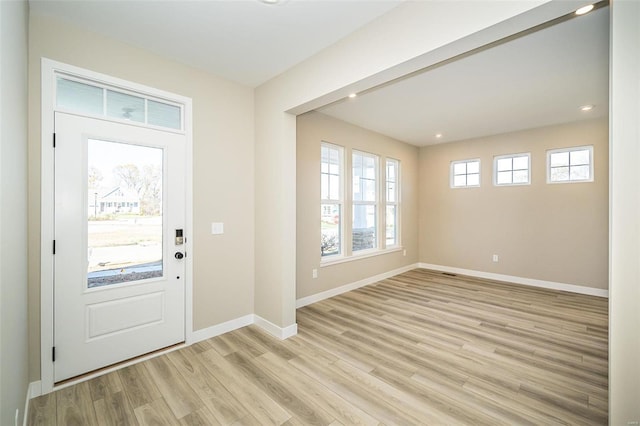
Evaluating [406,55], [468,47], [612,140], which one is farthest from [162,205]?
[612,140]

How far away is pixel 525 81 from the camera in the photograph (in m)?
3.17

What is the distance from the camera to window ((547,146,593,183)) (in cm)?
462

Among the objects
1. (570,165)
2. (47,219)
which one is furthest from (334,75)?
(570,165)

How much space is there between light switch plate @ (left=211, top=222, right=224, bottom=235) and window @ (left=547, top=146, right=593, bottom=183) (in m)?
5.50

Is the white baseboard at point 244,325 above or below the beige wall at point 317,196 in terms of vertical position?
below

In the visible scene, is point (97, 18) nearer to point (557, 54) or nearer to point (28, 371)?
point (28, 371)

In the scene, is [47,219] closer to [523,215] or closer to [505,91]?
[505,91]

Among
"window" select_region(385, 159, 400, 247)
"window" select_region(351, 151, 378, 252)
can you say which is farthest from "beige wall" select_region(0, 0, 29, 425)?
"window" select_region(385, 159, 400, 247)

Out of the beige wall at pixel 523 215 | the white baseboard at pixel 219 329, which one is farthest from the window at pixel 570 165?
the white baseboard at pixel 219 329

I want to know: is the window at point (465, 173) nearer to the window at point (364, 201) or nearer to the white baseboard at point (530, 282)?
the white baseboard at point (530, 282)

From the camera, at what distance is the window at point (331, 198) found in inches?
176

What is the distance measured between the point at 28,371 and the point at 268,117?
2.97m

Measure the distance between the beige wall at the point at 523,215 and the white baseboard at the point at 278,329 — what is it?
4.32 metres

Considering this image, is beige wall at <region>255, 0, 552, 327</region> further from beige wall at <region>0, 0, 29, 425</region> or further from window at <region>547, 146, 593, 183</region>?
window at <region>547, 146, 593, 183</region>
